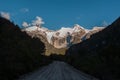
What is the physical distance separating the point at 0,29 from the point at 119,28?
132m

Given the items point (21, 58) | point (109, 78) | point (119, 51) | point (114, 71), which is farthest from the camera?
point (21, 58)

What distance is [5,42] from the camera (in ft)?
185

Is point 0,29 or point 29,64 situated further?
point 0,29

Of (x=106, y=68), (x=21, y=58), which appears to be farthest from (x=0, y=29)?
(x=106, y=68)

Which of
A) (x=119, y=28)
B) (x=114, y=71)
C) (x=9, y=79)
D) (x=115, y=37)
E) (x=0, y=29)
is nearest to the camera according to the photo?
(x=9, y=79)

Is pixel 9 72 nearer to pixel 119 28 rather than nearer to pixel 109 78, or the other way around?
pixel 109 78

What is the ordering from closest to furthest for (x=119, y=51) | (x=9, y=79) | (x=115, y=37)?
(x=9, y=79) < (x=119, y=51) < (x=115, y=37)

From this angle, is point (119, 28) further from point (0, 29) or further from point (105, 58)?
point (105, 58)

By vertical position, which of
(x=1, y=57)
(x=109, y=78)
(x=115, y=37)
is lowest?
(x=109, y=78)

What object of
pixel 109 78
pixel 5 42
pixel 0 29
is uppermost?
pixel 0 29

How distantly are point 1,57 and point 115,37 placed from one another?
155 m

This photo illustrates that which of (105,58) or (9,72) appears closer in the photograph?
(9,72)

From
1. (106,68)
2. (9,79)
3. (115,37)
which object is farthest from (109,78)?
(115,37)

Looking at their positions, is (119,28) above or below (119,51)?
above
